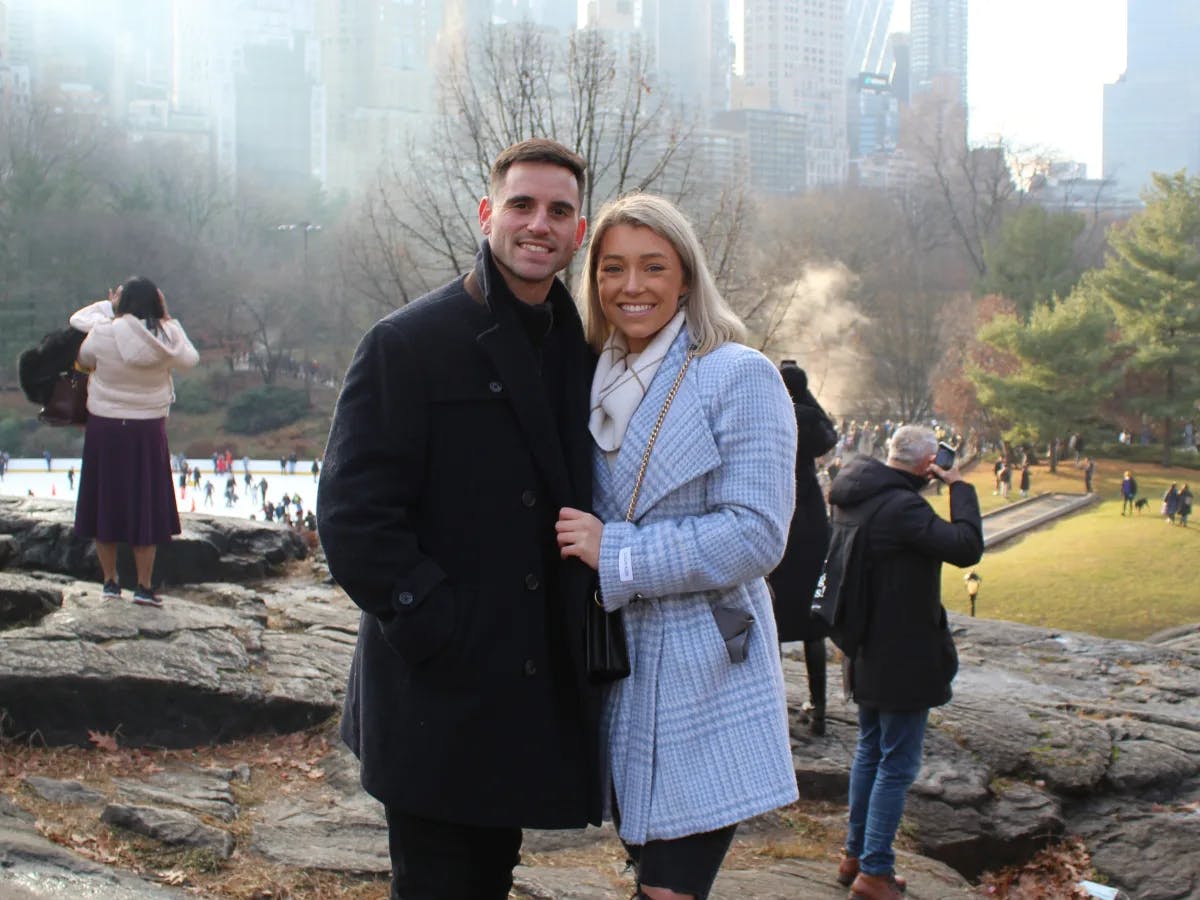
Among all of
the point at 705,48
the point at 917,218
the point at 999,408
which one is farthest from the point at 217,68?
the point at 999,408

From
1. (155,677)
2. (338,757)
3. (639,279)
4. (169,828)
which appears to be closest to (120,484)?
(155,677)

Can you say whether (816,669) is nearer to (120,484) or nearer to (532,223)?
(120,484)

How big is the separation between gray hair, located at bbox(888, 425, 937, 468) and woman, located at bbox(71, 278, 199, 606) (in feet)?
10.8

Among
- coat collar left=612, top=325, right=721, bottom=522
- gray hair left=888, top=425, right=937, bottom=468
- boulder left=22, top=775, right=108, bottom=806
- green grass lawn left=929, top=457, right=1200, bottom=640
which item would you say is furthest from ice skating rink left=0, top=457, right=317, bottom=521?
coat collar left=612, top=325, right=721, bottom=522

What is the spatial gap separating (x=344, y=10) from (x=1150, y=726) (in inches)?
5010

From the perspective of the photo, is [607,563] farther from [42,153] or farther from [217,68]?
[217,68]

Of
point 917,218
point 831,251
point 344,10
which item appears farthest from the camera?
point 344,10

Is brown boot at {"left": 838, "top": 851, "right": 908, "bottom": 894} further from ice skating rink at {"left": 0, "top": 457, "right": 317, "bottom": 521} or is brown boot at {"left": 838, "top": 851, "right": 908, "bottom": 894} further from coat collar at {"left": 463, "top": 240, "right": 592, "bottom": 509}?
ice skating rink at {"left": 0, "top": 457, "right": 317, "bottom": 521}

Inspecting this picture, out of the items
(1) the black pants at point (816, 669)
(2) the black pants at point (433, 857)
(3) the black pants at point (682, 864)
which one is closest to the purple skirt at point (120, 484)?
(1) the black pants at point (816, 669)

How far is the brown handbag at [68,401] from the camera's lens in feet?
18.8

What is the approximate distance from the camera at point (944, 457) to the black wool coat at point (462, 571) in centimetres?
211

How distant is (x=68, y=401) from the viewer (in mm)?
5758

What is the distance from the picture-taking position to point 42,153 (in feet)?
190

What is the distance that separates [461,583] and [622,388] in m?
0.49
